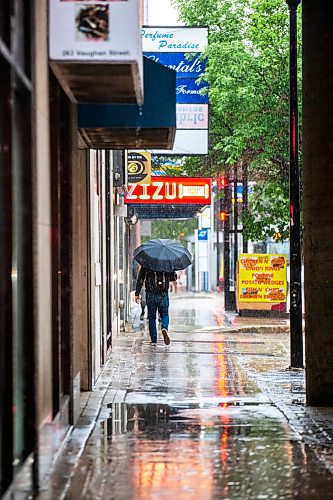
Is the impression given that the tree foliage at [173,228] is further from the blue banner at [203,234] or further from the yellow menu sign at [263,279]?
the yellow menu sign at [263,279]

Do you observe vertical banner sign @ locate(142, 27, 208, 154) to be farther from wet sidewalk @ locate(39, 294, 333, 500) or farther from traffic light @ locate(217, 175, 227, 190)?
wet sidewalk @ locate(39, 294, 333, 500)

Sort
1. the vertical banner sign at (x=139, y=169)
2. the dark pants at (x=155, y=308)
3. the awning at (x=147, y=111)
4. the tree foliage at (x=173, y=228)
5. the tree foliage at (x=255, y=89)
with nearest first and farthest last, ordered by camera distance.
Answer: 1. the awning at (x=147, y=111)
2. the dark pants at (x=155, y=308)
3. the tree foliage at (x=255, y=89)
4. the vertical banner sign at (x=139, y=169)
5. the tree foliage at (x=173, y=228)

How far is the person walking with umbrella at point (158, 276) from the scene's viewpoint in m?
19.8

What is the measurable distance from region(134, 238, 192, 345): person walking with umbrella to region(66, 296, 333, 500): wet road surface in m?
2.24

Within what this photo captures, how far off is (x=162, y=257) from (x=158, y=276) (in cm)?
41

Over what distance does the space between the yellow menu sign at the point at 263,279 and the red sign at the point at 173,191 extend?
7.23 ft

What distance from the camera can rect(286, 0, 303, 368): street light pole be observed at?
1582cm

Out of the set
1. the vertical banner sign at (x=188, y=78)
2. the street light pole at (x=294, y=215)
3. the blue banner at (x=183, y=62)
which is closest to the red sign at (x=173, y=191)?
the vertical banner sign at (x=188, y=78)

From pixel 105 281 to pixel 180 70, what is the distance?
12.0 m

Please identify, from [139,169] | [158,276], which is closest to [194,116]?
[139,169]

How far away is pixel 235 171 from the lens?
3047 centimetres

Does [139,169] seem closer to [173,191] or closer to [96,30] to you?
[173,191]

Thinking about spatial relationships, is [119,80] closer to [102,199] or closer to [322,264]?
[322,264]

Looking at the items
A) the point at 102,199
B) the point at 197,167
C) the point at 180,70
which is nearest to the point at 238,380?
the point at 102,199
